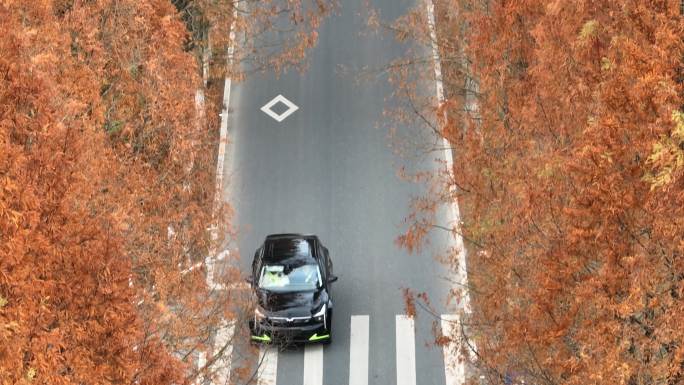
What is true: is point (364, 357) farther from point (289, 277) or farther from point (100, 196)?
point (100, 196)

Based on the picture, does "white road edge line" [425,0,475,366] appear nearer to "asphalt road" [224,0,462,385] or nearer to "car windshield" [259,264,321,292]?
"asphalt road" [224,0,462,385]

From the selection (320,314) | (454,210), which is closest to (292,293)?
(320,314)

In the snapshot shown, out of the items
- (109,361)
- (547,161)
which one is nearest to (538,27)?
(547,161)

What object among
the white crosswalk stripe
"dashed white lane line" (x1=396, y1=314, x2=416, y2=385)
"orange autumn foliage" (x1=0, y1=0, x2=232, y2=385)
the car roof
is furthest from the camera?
the car roof

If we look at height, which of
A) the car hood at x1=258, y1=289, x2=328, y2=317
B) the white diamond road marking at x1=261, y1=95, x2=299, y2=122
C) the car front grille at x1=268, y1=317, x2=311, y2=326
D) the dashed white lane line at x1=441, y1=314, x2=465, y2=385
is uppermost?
the white diamond road marking at x1=261, y1=95, x2=299, y2=122

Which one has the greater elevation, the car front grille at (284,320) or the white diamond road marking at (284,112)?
the white diamond road marking at (284,112)

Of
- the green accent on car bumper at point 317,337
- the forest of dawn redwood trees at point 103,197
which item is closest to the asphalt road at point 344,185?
the green accent on car bumper at point 317,337

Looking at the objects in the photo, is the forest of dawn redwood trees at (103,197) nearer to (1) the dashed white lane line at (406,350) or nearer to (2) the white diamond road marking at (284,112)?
(2) the white diamond road marking at (284,112)

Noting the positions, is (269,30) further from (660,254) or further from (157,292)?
(660,254)

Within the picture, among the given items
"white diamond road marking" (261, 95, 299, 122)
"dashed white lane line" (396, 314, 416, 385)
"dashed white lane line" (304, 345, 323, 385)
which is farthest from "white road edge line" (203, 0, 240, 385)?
"dashed white lane line" (396, 314, 416, 385)
